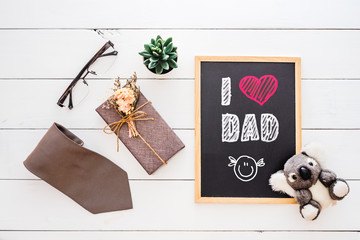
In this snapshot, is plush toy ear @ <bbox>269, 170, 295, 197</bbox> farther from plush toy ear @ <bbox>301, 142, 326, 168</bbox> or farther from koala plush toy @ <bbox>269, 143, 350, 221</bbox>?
plush toy ear @ <bbox>301, 142, 326, 168</bbox>

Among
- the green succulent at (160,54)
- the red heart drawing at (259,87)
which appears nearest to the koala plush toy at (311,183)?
the red heart drawing at (259,87)

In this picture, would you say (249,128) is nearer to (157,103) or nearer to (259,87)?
(259,87)

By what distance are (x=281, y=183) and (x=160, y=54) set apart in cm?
56

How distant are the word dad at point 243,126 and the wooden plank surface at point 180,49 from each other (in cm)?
13

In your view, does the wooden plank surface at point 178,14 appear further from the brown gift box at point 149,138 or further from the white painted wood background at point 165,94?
the brown gift box at point 149,138

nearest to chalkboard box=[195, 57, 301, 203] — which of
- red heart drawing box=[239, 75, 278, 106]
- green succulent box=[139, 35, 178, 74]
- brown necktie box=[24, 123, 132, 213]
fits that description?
red heart drawing box=[239, 75, 278, 106]

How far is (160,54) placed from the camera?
847mm

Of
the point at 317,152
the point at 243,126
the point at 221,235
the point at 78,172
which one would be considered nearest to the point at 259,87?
the point at 243,126

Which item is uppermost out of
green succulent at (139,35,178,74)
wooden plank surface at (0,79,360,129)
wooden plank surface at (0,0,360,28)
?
wooden plank surface at (0,0,360,28)

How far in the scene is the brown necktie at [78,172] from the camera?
2.86ft

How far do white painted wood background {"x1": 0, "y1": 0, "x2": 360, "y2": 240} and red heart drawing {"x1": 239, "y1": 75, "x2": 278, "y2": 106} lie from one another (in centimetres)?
10

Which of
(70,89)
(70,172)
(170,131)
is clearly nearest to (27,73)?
(70,89)

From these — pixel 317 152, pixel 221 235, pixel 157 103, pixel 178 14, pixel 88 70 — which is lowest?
pixel 221 235

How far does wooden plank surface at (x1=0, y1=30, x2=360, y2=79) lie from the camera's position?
3.06 ft
